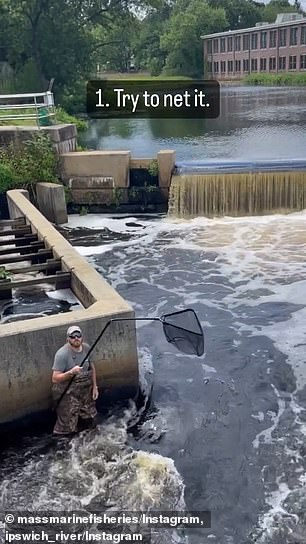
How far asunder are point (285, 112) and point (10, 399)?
32.6 m

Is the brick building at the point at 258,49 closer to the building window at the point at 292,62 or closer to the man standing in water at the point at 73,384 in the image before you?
the building window at the point at 292,62

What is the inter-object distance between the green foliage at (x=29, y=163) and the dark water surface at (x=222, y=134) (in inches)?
254

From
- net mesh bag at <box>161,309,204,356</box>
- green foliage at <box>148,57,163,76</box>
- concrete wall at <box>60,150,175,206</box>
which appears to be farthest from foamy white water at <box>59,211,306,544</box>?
green foliage at <box>148,57,163,76</box>

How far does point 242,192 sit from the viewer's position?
693 inches

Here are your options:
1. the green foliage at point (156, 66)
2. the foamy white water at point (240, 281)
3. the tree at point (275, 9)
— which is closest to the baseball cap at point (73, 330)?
the foamy white water at point (240, 281)

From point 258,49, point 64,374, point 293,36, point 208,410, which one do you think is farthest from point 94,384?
point 258,49

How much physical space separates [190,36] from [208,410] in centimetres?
8333

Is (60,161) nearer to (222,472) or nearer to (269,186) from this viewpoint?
(269,186)

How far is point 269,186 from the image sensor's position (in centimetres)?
1756

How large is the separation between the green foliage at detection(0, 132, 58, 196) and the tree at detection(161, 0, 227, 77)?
70.7m

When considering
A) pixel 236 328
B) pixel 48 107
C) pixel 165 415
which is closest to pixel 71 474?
pixel 165 415

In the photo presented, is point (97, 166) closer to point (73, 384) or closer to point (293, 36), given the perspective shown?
point (73, 384)

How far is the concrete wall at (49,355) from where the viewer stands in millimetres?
7340

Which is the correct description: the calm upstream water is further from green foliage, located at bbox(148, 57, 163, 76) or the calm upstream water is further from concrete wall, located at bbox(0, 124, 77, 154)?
green foliage, located at bbox(148, 57, 163, 76)
